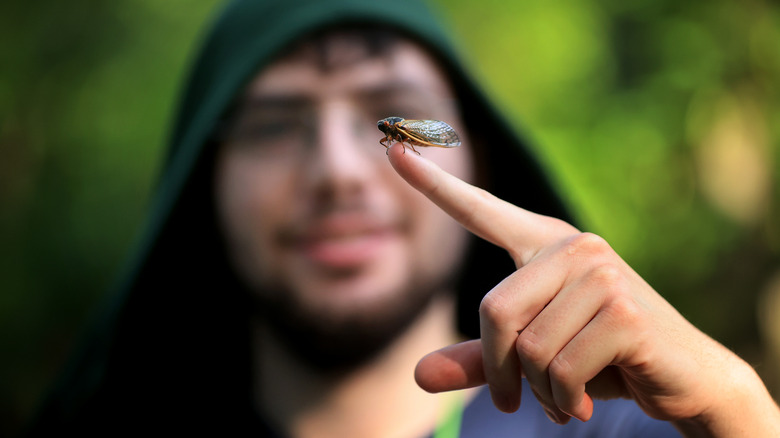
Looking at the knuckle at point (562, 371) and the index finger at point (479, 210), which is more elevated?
the index finger at point (479, 210)

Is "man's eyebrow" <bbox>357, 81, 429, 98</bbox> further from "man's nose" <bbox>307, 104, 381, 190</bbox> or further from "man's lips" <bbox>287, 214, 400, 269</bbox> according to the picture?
"man's lips" <bbox>287, 214, 400, 269</bbox>

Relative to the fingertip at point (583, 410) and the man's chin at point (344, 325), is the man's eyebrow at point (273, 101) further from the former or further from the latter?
the fingertip at point (583, 410)

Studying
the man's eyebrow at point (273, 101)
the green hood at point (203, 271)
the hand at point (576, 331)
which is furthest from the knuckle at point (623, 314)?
the man's eyebrow at point (273, 101)

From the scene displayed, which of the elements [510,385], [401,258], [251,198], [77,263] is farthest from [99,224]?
[510,385]

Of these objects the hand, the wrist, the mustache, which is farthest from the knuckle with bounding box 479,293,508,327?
the mustache

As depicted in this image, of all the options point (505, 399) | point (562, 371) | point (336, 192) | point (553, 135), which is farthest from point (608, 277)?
point (553, 135)

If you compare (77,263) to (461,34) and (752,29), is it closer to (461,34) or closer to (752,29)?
(461,34)

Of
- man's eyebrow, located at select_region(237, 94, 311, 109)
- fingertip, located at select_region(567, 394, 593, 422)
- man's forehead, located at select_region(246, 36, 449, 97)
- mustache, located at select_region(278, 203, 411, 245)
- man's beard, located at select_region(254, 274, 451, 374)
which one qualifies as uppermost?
man's forehead, located at select_region(246, 36, 449, 97)
